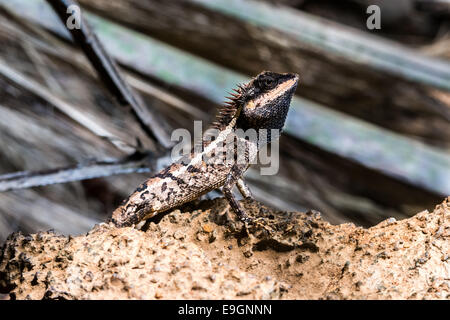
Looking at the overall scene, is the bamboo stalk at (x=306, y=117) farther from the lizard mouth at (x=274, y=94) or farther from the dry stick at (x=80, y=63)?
the lizard mouth at (x=274, y=94)

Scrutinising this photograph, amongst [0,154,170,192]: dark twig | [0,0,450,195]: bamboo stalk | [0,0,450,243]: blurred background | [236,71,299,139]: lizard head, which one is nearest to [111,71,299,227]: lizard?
[236,71,299,139]: lizard head

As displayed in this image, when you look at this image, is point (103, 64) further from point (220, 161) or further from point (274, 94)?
point (274, 94)

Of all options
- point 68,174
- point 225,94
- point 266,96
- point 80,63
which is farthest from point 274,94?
point 80,63

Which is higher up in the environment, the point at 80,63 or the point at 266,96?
the point at 80,63

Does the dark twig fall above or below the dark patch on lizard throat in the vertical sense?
below

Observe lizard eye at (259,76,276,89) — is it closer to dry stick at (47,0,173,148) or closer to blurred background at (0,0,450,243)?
dry stick at (47,0,173,148)

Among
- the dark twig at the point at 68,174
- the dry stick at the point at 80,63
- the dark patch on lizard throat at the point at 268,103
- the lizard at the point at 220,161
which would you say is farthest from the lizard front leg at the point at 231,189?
the dry stick at the point at 80,63

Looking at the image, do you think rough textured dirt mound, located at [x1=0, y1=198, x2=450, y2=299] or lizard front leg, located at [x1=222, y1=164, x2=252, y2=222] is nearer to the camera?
rough textured dirt mound, located at [x1=0, y1=198, x2=450, y2=299]
